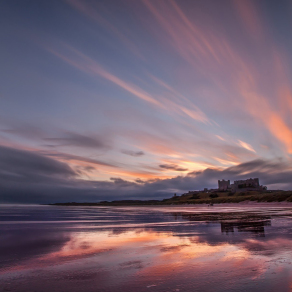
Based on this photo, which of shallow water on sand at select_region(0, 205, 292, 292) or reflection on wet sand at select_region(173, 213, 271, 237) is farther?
reflection on wet sand at select_region(173, 213, 271, 237)

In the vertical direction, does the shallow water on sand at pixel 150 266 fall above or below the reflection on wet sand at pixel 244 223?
above

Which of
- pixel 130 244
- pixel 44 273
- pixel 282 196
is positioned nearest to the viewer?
pixel 44 273

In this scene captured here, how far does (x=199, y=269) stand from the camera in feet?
23.1

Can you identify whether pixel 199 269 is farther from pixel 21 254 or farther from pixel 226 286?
pixel 21 254

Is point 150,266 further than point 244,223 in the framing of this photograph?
No

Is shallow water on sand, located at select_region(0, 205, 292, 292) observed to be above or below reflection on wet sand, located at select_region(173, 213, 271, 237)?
above

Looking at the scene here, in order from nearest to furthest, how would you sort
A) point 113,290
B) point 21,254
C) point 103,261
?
point 113,290 → point 103,261 → point 21,254

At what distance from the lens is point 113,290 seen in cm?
548

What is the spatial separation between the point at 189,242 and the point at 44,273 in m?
6.99

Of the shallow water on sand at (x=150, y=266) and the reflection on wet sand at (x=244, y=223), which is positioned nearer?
the shallow water on sand at (x=150, y=266)

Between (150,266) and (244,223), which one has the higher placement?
(150,266)

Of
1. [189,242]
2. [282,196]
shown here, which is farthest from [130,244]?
[282,196]

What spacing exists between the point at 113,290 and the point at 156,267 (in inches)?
86.9

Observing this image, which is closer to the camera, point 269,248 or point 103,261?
point 103,261
